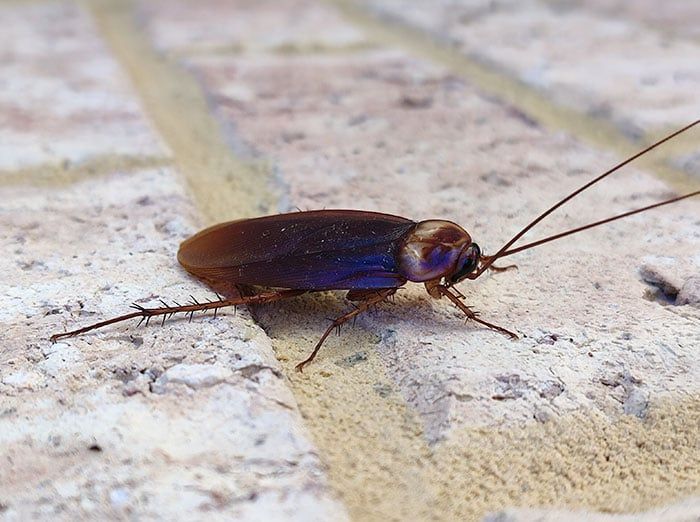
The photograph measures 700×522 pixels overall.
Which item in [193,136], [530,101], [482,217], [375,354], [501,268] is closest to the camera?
[375,354]

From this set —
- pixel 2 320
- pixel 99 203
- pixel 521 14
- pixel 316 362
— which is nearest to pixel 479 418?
pixel 316 362

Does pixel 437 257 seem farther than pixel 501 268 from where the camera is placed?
No

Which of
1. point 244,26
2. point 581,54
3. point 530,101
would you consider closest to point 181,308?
point 530,101

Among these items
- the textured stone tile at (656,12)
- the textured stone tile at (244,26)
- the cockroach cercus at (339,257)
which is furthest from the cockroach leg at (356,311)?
A: the textured stone tile at (656,12)

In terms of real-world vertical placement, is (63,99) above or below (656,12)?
above

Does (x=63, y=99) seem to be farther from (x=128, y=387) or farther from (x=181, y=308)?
(x=128, y=387)

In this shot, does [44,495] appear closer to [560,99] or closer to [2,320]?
[2,320]
